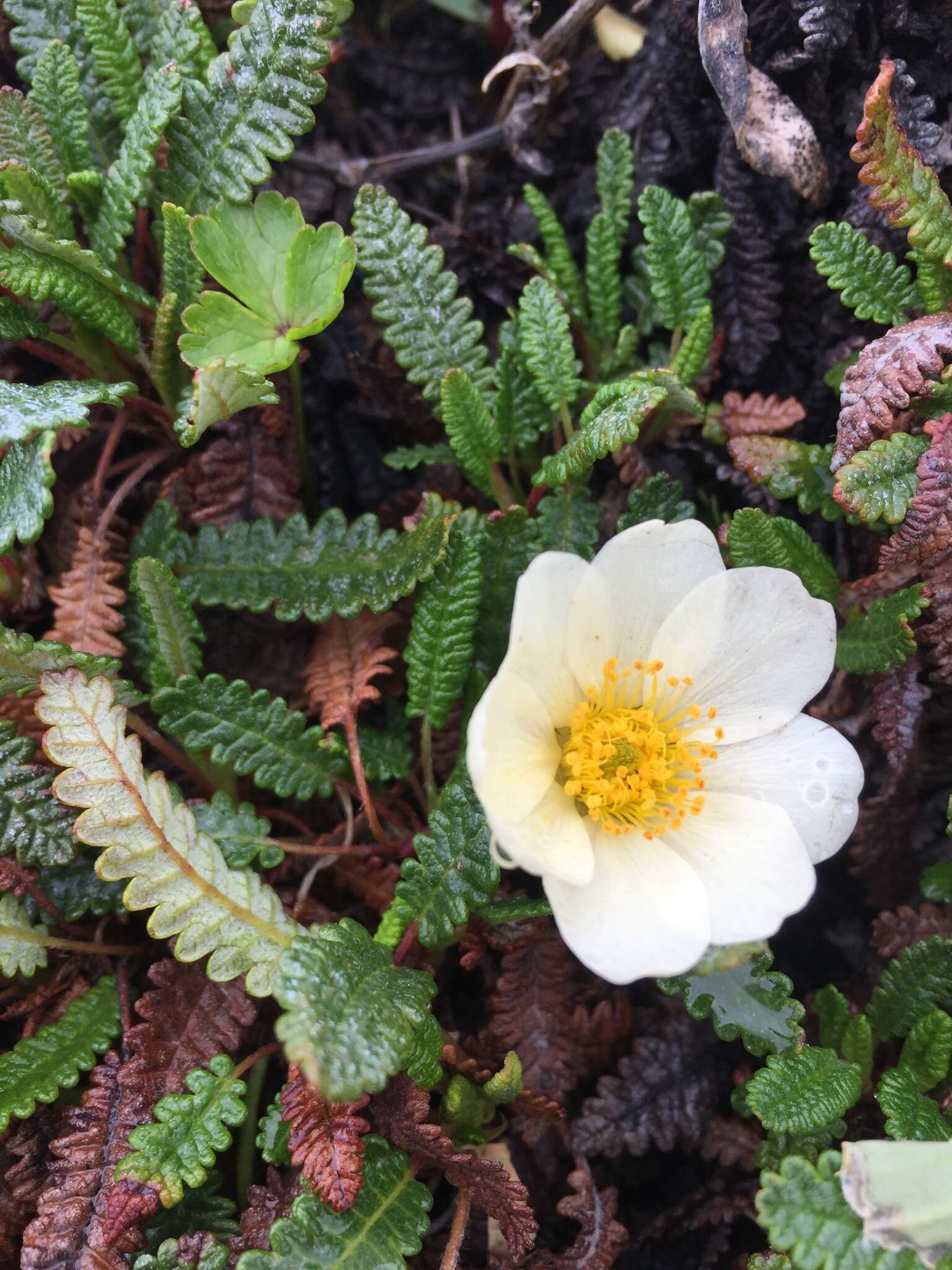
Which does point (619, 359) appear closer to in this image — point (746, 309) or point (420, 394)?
point (746, 309)

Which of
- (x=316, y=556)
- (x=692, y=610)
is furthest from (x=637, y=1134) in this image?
(x=316, y=556)

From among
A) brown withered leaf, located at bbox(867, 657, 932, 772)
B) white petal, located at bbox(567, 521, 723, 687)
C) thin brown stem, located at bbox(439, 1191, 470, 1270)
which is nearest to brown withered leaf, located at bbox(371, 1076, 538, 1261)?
thin brown stem, located at bbox(439, 1191, 470, 1270)

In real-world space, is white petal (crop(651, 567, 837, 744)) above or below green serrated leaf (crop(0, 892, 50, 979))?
above

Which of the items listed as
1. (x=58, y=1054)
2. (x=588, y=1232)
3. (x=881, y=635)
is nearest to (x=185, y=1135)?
(x=58, y=1054)

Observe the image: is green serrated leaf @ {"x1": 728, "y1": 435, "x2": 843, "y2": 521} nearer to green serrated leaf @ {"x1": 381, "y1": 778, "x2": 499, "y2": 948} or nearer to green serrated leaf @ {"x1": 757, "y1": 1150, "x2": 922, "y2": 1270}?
green serrated leaf @ {"x1": 381, "y1": 778, "x2": 499, "y2": 948}

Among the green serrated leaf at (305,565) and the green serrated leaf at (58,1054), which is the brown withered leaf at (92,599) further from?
the green serrated leaf at (58,1054)

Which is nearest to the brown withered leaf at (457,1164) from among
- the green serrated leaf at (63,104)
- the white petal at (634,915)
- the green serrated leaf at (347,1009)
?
the green serrated leaf at (347,1009)
